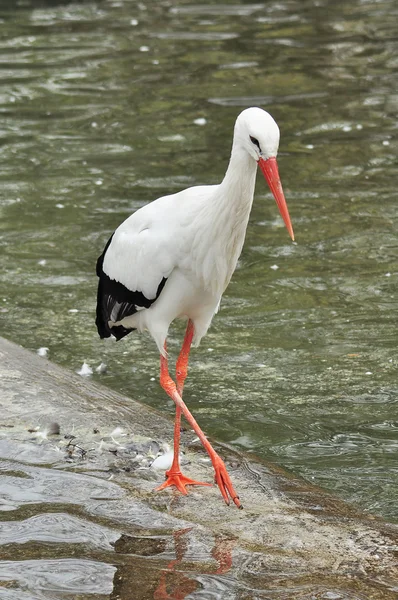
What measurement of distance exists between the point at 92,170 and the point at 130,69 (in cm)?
422

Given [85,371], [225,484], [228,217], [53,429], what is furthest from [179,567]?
[85,371]

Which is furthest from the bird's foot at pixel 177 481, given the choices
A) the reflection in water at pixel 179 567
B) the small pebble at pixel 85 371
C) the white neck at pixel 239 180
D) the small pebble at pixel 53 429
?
the small pebble at pixel 85 371

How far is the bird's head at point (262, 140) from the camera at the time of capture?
4773mm

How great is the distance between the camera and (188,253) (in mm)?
5457

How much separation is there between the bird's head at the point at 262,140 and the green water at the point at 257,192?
1849mm

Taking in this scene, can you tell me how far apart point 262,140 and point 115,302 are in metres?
1.66

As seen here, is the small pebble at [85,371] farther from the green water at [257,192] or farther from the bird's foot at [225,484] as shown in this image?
the bird's foot at [225,484]

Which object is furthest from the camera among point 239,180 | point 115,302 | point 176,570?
point 115,302

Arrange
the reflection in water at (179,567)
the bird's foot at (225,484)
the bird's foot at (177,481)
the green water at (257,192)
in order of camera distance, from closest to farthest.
→ 1. the reflection in water at (179,567)
2. the bird's foot at (225,484)
3. the bird's foot at (177,481)
4. the green water at (257,192)

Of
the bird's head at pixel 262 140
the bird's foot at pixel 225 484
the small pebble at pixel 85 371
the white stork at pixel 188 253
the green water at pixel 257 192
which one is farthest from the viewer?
the small pebble at pixel 85 371

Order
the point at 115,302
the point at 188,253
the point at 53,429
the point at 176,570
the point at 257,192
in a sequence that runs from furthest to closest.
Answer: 1. the point at 257,192
2. the point at 115,302
3. the point at 53,429
4. the point at 188,253
5. the point at 176,570

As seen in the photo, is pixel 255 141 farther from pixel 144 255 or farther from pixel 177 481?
pixel 177 481

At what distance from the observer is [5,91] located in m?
15.0

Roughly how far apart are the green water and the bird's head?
185cm
